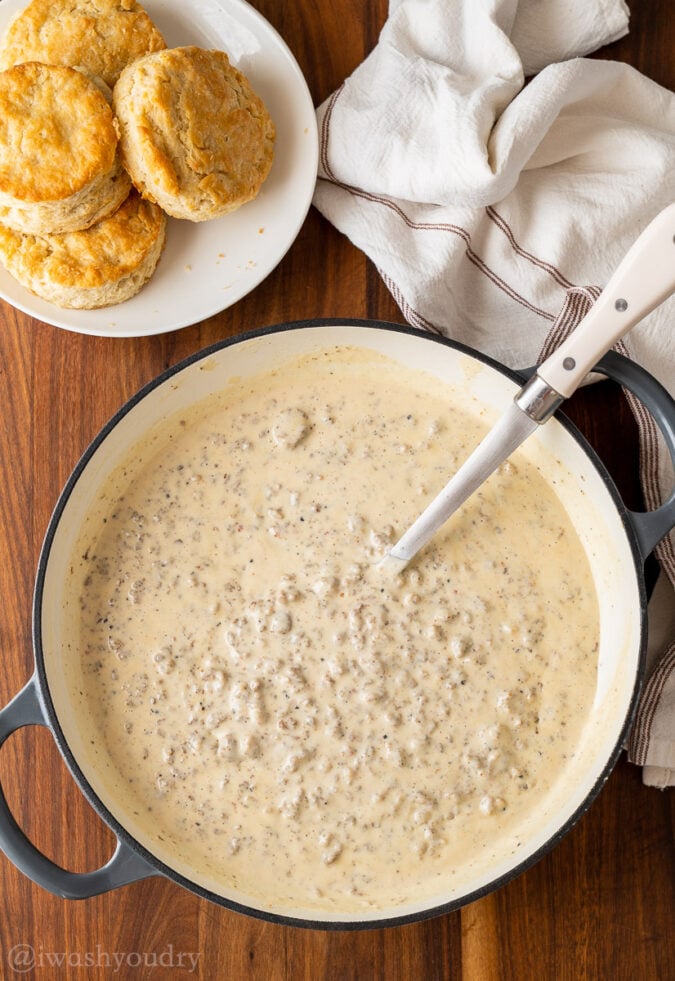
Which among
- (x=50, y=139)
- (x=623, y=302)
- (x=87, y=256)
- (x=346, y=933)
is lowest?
(x=346, y=933)

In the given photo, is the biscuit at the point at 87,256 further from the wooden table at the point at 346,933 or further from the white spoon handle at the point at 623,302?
the white spoon handle at the point at 623,302

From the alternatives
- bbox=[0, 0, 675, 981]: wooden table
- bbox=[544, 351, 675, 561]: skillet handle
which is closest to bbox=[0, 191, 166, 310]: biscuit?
bbox=[0, 0, 675, 981]: wooden table

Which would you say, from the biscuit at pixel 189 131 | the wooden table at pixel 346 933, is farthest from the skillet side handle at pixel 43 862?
the biscuit at pixel 189 131

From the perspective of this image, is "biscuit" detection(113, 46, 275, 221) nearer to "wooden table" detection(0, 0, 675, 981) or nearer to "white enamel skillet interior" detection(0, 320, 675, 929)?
"white enamel skillet interior" detection(0, 320, 675, 929)

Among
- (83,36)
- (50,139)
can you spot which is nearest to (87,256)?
(50,139)

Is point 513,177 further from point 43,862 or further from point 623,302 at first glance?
point 43,862

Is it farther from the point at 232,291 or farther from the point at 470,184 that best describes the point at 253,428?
the point at 470,184
